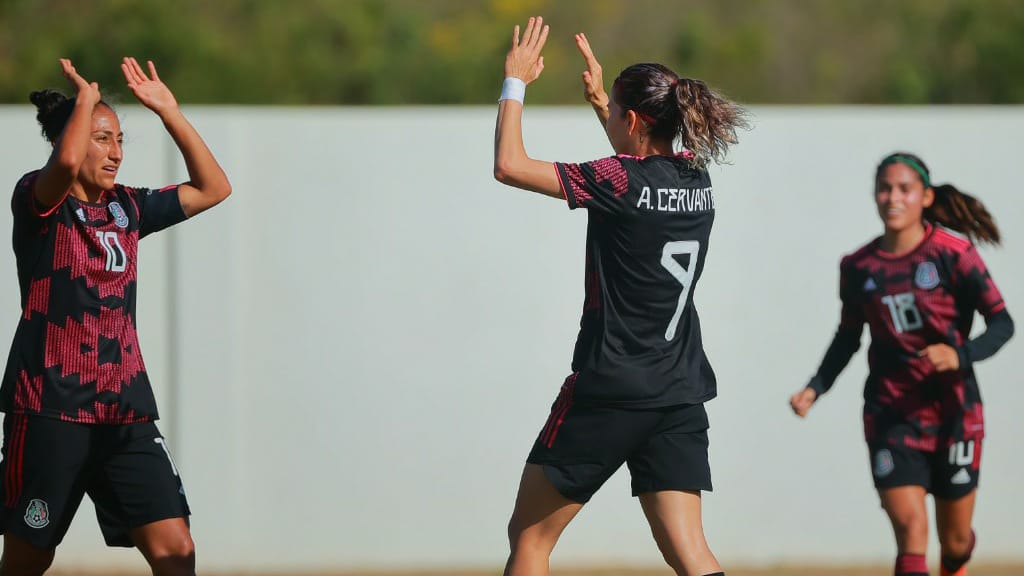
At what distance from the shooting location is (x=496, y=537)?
7.20 meters

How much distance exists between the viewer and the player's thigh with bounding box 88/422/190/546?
4.21 m

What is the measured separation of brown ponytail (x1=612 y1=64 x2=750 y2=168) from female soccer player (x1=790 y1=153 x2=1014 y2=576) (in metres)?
1.25

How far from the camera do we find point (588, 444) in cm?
408

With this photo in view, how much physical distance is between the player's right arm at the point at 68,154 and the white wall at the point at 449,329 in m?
2.88

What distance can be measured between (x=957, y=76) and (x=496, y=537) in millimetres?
15123

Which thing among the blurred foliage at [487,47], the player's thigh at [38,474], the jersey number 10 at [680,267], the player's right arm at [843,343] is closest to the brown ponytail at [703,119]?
the jersey number 10 at [680,267]

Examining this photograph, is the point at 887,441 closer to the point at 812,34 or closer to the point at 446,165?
the point at 446,165

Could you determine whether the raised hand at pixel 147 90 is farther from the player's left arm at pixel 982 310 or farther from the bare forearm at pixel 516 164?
the player's left arm at pixel 982 310

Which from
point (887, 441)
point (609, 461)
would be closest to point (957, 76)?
point (887, 441)

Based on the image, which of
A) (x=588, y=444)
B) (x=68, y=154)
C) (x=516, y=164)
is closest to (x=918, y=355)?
(x=588, y=444)

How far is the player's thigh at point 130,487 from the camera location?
13.8 feet

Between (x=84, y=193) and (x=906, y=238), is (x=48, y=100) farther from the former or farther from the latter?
(x=906, y=238)

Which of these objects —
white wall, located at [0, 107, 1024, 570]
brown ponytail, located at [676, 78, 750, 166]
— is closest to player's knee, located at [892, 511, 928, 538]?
brown ponytail, located at [676, 78, 750, 166]

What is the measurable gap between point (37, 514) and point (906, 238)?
3.34m
